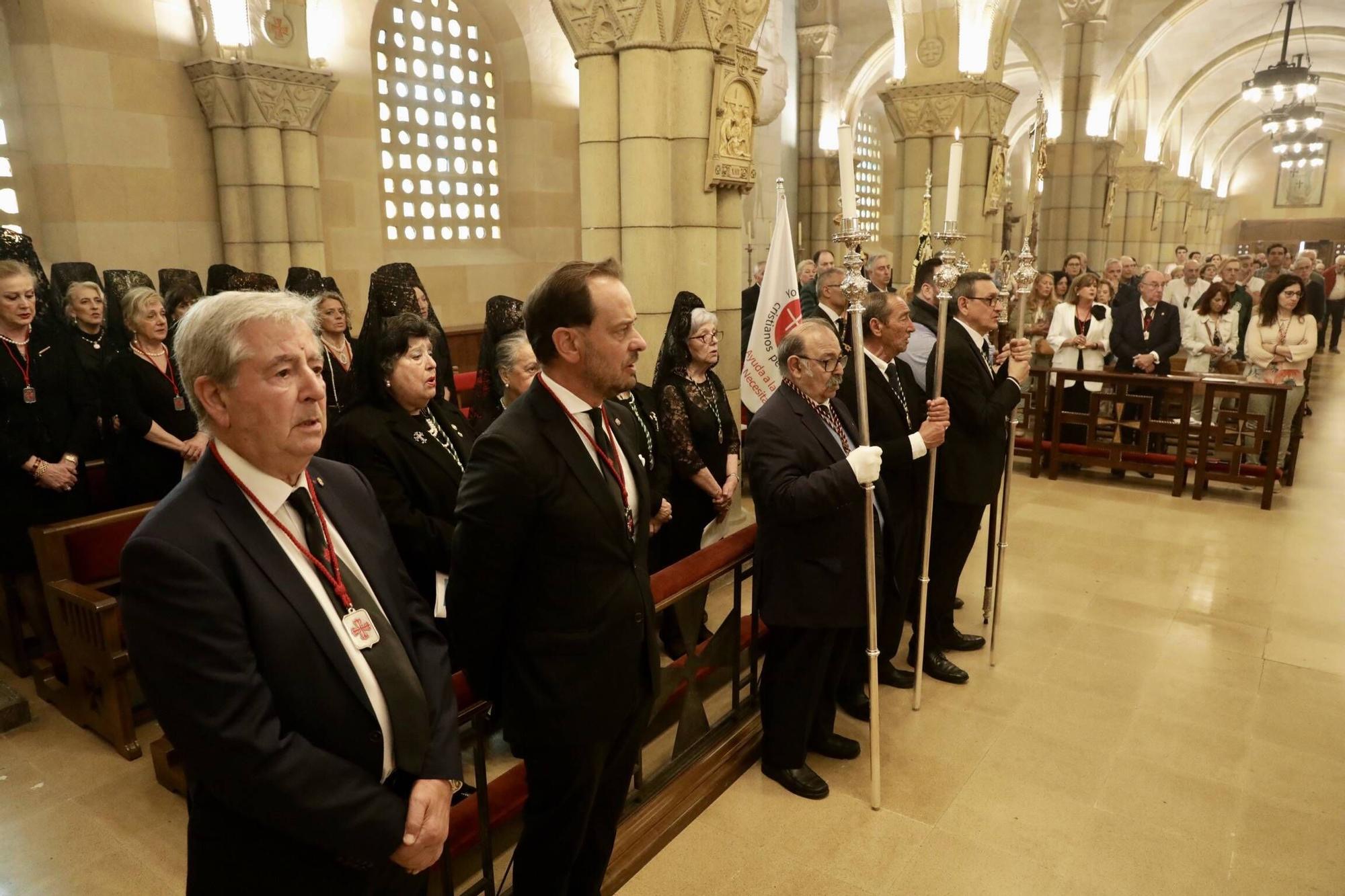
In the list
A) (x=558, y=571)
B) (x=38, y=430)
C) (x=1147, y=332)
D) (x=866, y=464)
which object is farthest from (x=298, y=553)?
(x=1147, y=332)

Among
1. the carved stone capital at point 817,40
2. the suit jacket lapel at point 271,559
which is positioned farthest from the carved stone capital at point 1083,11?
the suit jacket lapel at point 271,559

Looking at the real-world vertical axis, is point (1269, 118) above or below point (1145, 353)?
above

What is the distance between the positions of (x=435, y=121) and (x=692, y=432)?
6633mm

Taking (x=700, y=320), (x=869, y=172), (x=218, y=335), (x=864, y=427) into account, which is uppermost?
(x=869, y=172)

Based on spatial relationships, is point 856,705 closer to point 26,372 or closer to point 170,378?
point 170,378

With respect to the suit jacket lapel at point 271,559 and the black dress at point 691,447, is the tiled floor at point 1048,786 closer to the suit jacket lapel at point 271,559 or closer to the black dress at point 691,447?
the black dress at point 691,447

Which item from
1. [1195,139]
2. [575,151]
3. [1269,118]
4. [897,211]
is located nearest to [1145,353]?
[897,211]

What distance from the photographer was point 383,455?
2.94 m

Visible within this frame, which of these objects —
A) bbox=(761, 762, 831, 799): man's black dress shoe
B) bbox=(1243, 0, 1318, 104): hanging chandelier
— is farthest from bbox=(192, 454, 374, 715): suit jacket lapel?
bbox=(1243, 0, 1318, 104): hanging chandelier

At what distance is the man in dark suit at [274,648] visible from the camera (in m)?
A: 1.38

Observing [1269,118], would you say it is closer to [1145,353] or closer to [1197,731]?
[1145,353]

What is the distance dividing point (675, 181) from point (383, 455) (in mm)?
3164

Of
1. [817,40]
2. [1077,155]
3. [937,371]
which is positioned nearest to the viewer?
[937,371]

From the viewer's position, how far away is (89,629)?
345cm
